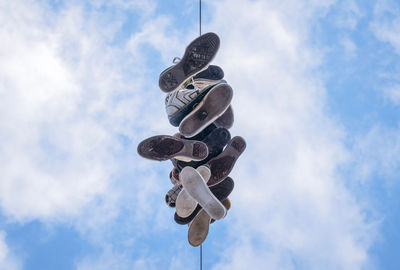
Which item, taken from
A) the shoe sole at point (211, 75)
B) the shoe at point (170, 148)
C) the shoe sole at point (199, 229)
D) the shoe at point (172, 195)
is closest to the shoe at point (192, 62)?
the shoe sole at point (211, 75)

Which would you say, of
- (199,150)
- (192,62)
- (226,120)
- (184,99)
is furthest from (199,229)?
(192,62)

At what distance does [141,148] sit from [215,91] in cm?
152

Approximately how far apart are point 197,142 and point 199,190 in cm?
79

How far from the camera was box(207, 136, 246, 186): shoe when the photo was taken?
7875mm

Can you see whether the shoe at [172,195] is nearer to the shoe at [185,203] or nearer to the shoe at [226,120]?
the shoe at [185,203]

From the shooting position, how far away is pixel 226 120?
331 inches

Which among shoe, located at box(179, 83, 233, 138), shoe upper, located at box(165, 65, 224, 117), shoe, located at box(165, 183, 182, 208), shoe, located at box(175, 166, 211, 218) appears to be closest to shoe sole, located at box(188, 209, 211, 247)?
shoe, located at box(175, 166, 211, 218)

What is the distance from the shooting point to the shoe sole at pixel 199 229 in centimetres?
814

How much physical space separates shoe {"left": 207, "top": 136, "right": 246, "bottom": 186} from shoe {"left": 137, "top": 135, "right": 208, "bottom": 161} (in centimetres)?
29

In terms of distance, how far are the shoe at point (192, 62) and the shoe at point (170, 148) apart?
0.86m

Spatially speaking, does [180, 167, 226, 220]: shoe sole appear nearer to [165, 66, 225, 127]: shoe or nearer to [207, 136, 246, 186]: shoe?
[207, 136, 246, 186]: shoe

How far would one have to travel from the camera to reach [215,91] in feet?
25.5

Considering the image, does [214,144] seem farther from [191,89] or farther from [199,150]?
[191,89]

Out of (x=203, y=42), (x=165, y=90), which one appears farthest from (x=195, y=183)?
(x=203, y=42)
